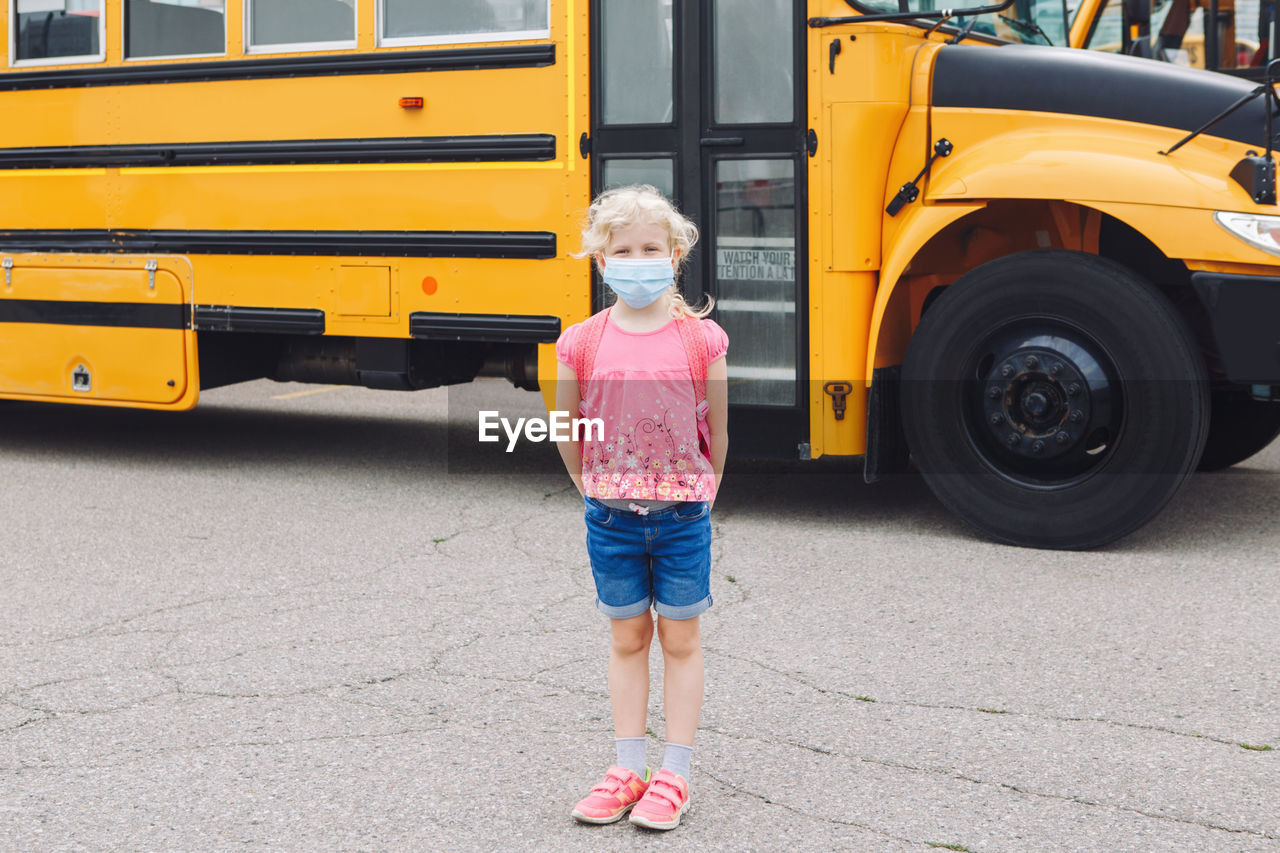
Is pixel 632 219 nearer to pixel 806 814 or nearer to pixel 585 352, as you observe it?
pixel 585 352

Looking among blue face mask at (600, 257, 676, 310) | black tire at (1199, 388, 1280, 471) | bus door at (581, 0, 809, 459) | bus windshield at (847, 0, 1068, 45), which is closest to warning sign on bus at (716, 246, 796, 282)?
bus door at (581, 0, 809, 459)

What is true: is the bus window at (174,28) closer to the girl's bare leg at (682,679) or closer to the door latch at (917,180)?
the door latch at (917,180)

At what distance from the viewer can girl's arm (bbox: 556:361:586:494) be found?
3.05m

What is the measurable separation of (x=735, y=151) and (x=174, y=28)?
2622 millimetres

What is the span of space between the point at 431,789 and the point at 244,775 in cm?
39

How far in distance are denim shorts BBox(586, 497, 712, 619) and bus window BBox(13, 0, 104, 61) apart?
190 inches

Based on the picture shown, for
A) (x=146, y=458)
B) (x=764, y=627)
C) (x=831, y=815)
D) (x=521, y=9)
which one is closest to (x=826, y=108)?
(x=521, y=9)

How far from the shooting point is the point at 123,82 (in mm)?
6820

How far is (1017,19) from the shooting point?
6.42 meters

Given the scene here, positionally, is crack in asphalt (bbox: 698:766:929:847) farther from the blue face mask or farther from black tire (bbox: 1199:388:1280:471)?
black tire (bbox: 1199:388:1280:471)

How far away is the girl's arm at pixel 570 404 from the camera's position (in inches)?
120

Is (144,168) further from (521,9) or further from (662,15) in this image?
(662,15)

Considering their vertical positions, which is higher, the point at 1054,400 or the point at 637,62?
the point at 637,62

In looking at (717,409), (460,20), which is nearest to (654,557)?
(717,409)
